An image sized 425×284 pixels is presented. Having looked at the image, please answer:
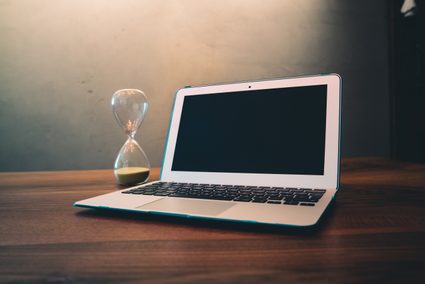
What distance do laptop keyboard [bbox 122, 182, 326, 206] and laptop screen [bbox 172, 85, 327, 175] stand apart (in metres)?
0.07

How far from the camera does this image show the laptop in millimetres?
460

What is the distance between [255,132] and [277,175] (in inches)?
4.3

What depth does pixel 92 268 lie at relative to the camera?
29 cm

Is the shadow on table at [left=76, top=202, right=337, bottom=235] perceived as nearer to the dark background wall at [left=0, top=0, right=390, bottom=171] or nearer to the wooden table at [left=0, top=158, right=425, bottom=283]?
the wooden table at [left=0, top=158, right=425, bottom=283]

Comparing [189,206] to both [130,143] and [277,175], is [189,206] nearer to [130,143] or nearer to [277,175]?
[277,175]

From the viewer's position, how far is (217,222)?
1.34ft

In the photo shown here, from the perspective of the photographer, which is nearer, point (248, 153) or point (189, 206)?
point (189, 206)

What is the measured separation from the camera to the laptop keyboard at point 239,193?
450mm

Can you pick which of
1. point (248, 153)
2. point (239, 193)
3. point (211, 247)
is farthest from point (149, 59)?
point (211, 247)

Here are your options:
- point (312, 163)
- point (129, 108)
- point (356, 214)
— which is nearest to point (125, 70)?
point (129, 108)

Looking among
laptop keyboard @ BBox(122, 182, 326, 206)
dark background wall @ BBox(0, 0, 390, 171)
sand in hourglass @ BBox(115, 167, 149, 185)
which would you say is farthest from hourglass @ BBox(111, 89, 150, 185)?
dark background wall @ BBox(0, 0, 390, 171)

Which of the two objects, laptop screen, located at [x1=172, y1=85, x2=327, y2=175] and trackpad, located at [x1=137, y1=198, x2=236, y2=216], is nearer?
trackpad, located at [x1=137, y1=198, x2=236, y2=216]

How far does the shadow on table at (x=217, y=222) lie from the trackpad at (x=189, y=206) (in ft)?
0.04

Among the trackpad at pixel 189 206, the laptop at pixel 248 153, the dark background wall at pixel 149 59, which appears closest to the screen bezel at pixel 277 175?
the laptop at pixel 248 153
